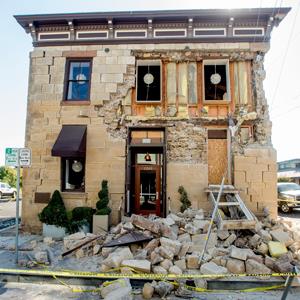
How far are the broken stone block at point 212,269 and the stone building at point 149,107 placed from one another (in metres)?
4.20

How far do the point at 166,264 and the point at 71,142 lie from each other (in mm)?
6260

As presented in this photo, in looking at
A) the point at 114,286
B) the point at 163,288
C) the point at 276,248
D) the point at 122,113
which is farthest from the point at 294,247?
the point at 122,113

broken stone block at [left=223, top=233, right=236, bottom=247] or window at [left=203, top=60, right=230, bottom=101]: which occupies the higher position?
window at [left=203, top=60, right=230, bottom=101]

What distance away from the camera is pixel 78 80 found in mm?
11773

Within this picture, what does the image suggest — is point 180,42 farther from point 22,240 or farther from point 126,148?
A: point 22,240

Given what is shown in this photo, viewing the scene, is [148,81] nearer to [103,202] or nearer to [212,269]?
[103,202]

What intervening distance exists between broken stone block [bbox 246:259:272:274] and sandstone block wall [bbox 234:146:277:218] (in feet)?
14.0

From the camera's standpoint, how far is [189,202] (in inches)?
415

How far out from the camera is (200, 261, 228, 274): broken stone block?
629 centimetres

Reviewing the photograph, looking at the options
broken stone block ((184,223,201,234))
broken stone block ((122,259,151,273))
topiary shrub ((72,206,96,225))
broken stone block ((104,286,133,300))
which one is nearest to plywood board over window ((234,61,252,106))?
broken stone block ((184,223,201,234))

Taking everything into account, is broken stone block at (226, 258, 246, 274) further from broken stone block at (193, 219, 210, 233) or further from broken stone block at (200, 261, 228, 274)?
broken stone block at (193, 219, 210, 233)

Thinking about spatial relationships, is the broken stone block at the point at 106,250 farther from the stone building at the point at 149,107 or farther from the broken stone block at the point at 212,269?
the stone building at the point at 149,107

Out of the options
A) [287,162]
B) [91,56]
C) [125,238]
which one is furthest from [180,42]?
[287,162]

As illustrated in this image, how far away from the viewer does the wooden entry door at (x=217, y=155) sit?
11086 millimetres
